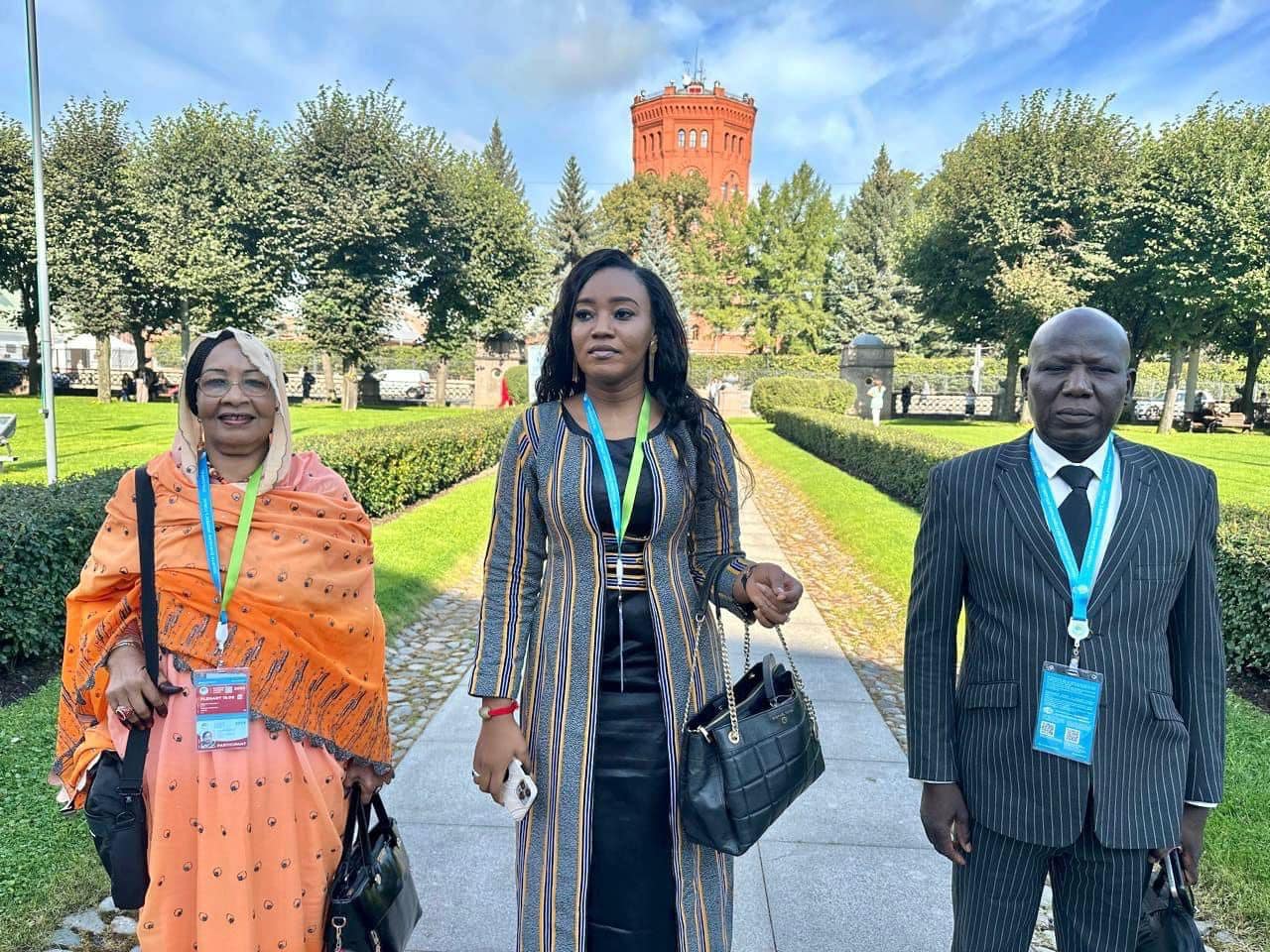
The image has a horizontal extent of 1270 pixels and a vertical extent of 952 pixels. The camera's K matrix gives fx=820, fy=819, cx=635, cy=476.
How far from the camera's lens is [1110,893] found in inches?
71.1

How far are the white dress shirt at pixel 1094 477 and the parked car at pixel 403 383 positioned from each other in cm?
4084

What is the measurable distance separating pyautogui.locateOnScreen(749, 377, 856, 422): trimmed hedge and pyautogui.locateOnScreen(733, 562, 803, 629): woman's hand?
26.3 m

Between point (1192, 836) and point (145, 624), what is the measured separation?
8.30ft

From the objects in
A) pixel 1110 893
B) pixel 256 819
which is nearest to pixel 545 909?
pixel 256 819

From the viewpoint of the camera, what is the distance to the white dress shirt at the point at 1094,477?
180cm

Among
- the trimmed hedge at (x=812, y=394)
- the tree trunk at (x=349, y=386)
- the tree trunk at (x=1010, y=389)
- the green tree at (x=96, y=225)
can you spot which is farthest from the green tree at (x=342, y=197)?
the tree trunk at (x=1010, y=389)

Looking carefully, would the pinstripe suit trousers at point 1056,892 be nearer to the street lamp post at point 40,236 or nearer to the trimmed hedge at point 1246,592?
the trimmed hedge at point 1246,592

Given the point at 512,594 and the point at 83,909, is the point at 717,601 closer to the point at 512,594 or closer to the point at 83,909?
the point at 512,594

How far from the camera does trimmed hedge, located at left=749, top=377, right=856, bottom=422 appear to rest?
27.9 m

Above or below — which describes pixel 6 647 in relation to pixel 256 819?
below

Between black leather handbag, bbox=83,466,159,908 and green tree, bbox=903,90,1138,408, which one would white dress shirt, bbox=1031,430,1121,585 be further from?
green tree, bbox=903,90,1138,408

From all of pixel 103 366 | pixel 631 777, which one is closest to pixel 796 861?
pixel 631 777

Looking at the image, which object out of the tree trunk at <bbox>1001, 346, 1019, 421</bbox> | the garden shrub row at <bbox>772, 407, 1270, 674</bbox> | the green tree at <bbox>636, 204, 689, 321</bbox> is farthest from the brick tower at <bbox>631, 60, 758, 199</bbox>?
the garden shrub row at <bbox>772, 407, 1270, 674</bbox>

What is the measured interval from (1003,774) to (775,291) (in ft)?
145
